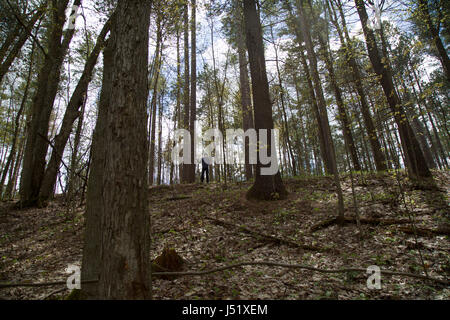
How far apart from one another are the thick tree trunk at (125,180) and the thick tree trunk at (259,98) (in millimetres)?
4534

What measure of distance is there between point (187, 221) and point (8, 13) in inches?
412

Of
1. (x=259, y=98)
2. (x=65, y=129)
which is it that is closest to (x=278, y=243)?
(x=259, y=98)

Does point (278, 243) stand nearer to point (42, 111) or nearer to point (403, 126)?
point (403, 126)

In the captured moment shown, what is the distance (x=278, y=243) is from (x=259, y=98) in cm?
444

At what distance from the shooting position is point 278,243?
4203 millimetres

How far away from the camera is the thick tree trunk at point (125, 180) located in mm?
1825

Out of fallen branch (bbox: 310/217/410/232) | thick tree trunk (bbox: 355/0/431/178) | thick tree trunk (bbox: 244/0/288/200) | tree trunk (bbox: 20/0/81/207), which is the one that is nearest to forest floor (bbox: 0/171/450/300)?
fallen branch (bbox: 310/217/410/232)

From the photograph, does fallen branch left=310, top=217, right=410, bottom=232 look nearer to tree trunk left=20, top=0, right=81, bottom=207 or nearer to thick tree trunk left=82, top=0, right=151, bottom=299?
thick tree trunk left=82, top=0, right=151, bottom=299

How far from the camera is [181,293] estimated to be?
2.77 metres

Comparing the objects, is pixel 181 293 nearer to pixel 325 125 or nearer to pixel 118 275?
pixel 118 275

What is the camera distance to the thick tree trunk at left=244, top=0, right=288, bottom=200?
629cm

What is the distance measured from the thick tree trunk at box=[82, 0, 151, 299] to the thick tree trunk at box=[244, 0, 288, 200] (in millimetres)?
4534

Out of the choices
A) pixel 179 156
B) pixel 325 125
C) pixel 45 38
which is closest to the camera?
pixel 325 125
